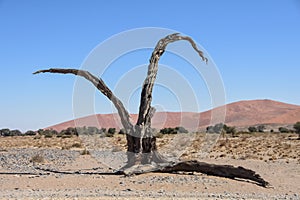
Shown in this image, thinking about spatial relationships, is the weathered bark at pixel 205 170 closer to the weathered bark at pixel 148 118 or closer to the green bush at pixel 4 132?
the weathered bark at pixel 148 118

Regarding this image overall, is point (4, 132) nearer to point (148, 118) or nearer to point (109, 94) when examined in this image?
point (109, 94)

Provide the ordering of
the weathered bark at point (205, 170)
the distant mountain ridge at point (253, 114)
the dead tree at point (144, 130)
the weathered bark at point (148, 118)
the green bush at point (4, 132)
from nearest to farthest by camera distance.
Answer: the weathered bark at point (205, 170) < the dead tree at point (144, 130) < the weathered bark at point (148, 118) < the green bush at point (4, 132) < the distant mountain ridge at point (253, 114)

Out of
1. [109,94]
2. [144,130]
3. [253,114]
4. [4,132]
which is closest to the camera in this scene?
[144,130]

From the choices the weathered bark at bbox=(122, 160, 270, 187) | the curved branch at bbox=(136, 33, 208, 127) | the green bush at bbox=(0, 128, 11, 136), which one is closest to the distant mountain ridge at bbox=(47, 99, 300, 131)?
the green bush at bbox=(0, 128, 11, 136)

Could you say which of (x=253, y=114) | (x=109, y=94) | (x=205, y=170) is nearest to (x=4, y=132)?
(x=109, y=94)

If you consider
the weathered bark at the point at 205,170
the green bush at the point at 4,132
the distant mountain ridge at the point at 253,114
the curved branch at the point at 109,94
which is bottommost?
the weathered bark at the point at 205,170

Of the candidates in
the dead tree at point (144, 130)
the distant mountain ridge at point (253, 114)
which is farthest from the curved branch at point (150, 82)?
the distant mountain ridge at point (253, 114)

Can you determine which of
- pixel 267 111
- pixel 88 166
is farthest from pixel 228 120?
pixel 88 166

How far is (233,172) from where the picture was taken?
13031 millimetres

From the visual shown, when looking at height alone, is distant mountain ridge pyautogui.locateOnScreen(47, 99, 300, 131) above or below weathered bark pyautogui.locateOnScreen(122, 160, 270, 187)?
above

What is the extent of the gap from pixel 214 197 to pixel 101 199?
2.87 m

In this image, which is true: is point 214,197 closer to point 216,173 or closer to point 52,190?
point 216,173

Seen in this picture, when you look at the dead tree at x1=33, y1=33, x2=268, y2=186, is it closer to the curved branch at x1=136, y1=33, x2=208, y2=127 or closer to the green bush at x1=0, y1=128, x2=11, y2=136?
the curved branch at x1=136, y1=33, x2=208, y2=127

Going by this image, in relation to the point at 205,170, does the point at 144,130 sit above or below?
above
